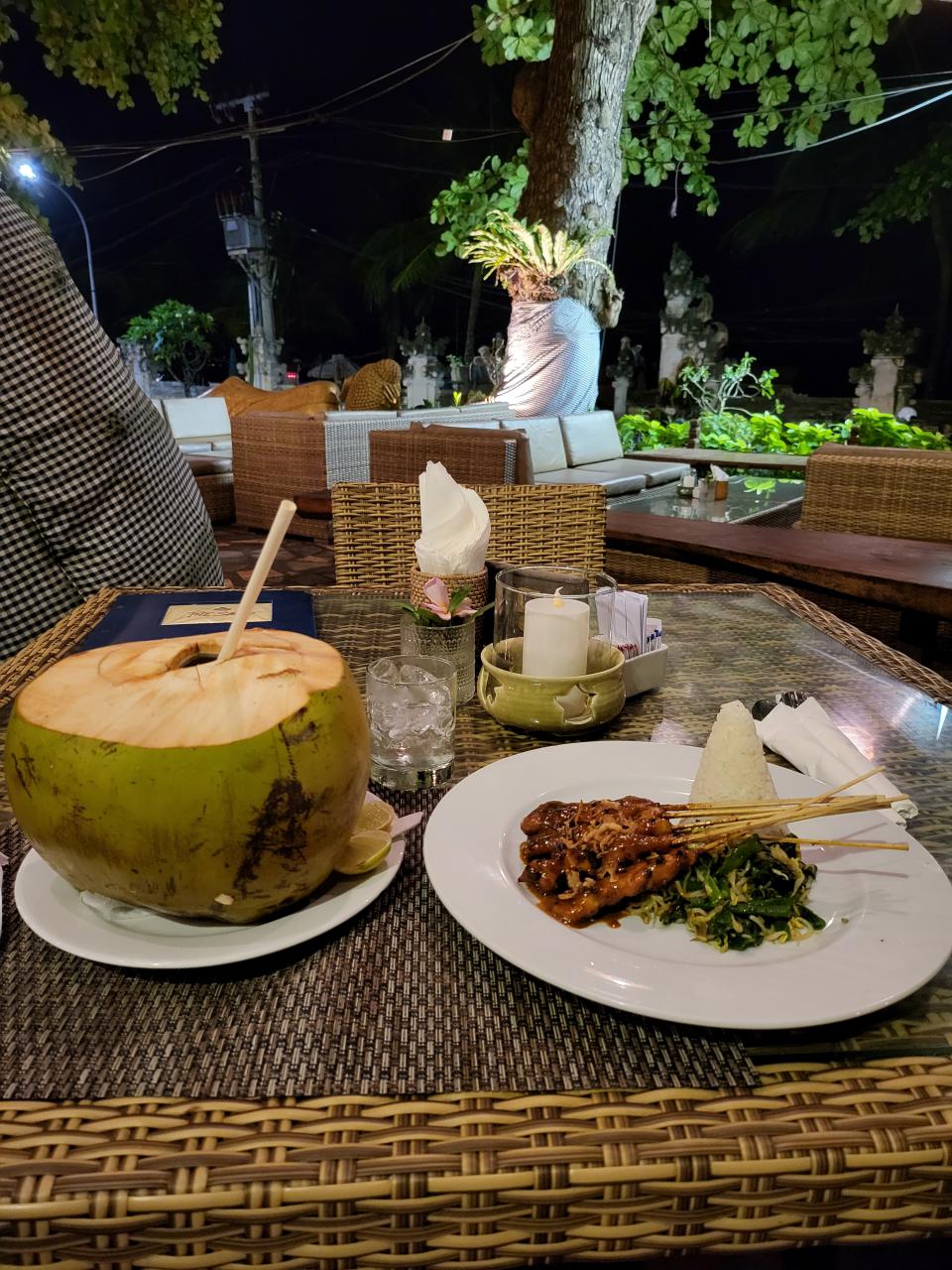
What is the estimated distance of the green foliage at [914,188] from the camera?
40.6ft

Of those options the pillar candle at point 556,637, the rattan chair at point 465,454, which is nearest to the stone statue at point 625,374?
the rattan chair at point 465,454

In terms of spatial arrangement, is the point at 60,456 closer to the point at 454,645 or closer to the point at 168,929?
the point at 454,645

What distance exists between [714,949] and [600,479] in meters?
5.65

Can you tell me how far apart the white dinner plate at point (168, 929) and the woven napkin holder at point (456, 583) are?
437mm

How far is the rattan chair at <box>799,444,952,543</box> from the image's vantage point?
285 centimetres

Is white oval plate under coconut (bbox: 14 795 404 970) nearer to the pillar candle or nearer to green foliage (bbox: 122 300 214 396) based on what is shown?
the pillar candle

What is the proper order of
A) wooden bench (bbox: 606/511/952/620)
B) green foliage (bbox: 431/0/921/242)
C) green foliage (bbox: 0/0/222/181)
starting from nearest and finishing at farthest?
wooden bench (bbox: 606/511/952/620) → green foliage (bbox: 0/0/222/181) → green foliage (bbox: 431/0/921/242)

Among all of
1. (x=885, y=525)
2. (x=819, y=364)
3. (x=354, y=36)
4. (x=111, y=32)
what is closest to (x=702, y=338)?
(x=819, y=364)

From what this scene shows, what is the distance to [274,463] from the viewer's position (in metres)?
5.35

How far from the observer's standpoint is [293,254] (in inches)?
915

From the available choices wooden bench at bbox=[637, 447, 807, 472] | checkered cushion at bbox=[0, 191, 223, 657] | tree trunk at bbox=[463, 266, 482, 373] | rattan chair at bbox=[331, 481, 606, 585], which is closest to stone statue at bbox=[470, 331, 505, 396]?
wooden bench at bbox=[637, 447, 807, 472]

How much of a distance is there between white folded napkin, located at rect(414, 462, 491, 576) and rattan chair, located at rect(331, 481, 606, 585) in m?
0.64

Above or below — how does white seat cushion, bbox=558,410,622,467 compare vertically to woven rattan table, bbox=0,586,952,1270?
below

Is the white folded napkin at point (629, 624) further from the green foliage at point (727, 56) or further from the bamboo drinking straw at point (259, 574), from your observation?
the green foliage at point (727, 56)
